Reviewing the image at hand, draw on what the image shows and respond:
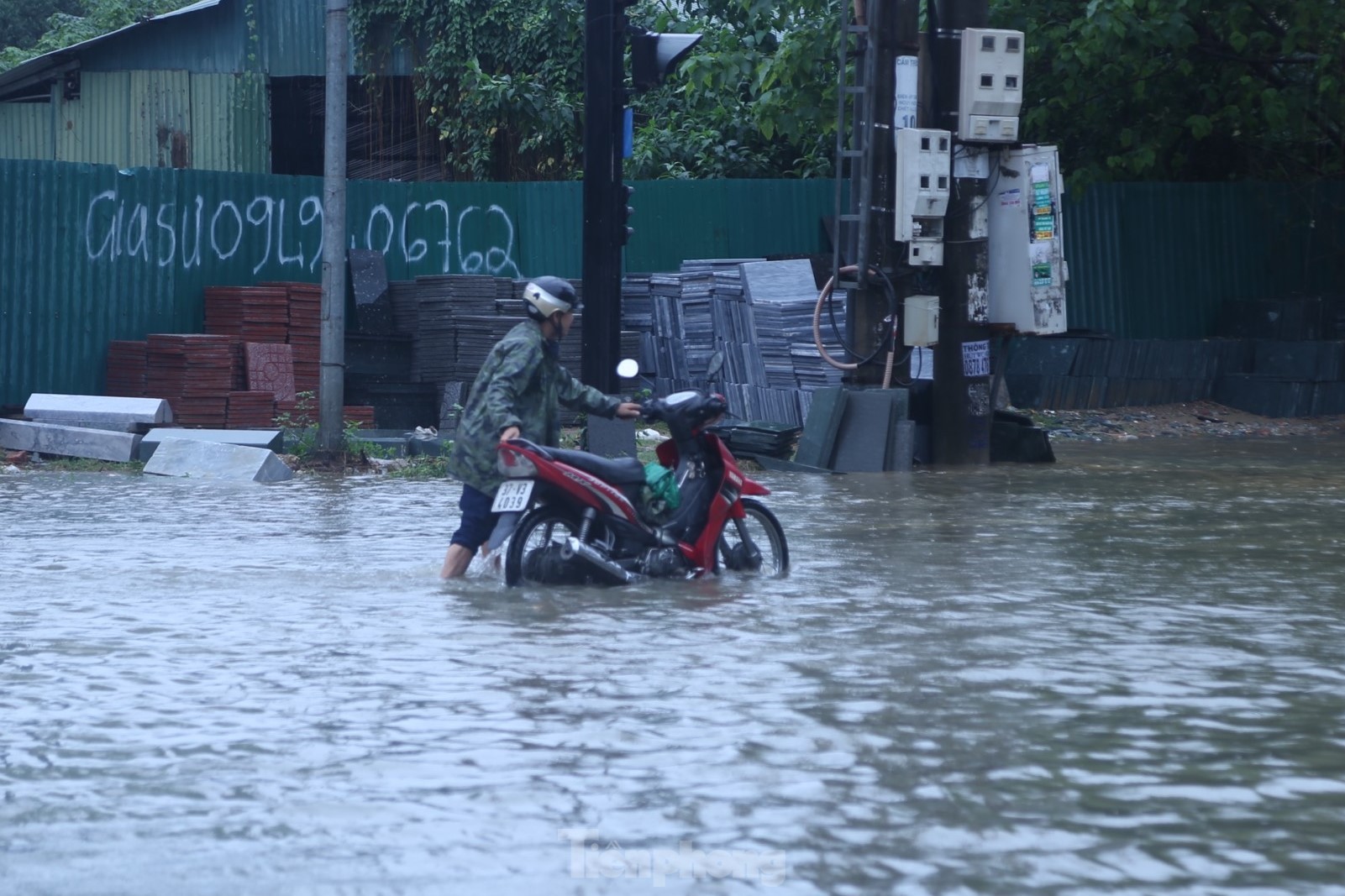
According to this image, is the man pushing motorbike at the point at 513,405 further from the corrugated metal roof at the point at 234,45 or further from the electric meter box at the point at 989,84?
the corrugated metal roof at the point at 234,45

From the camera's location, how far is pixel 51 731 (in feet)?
19.0

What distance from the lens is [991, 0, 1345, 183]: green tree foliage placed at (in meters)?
18.4

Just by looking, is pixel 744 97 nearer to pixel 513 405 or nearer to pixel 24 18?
pixel 513 405

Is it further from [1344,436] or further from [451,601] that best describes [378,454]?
[1344,436]

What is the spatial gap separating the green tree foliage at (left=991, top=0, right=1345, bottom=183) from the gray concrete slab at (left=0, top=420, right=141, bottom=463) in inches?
395

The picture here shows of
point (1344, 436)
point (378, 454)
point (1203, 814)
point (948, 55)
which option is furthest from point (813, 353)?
point (1203, 814)

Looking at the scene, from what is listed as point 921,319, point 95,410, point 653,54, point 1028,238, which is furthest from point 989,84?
point 95,410

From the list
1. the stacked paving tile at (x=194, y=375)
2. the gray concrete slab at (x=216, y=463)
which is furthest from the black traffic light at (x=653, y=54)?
the stacked paving tile at (x=194, y=375)

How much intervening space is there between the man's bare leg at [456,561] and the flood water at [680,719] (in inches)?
5.1

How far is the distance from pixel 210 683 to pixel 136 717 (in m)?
0.52

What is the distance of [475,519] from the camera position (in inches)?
351

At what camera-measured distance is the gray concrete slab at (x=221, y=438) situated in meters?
14.4

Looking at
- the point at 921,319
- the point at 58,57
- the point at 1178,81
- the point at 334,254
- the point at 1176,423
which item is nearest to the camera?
the point at 334,254

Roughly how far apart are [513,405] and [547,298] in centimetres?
55
